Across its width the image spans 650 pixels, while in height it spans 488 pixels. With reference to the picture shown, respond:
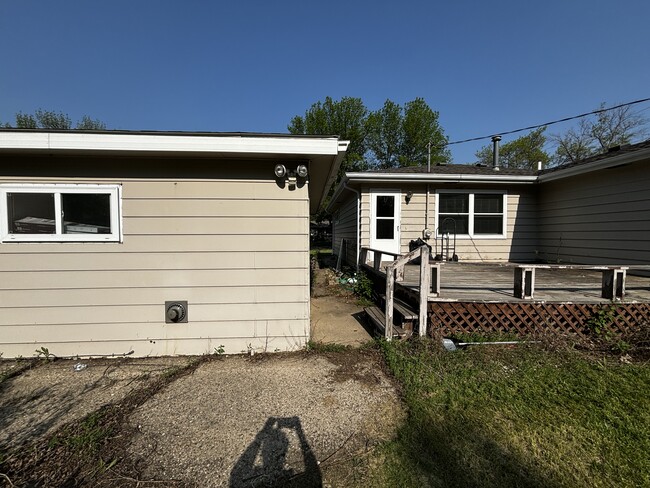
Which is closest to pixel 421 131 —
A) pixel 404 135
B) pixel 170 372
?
pixel 404 135

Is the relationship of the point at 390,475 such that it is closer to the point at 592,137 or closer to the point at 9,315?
the point at 9,315

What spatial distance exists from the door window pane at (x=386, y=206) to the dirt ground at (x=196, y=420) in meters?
5.29

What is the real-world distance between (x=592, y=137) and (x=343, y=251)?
26.9m

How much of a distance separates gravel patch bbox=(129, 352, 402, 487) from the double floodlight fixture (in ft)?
7.10

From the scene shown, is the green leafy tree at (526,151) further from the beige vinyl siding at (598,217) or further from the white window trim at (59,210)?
the white window trim at (59,210)

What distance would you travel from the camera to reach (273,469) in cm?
194

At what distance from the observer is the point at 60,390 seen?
2.93 meters

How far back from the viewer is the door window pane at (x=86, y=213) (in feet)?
11.5

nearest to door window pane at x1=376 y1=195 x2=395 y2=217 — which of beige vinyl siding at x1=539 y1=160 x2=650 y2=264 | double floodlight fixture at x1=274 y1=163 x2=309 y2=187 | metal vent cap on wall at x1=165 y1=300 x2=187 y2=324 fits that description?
beige vinyl siding at x1=539 y1=160 x2=650 y2=264

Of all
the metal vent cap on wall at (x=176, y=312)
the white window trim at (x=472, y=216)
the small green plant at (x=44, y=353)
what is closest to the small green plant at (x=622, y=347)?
the white window trim at (x=472, y=216)

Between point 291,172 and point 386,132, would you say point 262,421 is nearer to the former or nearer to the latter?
point 291,172

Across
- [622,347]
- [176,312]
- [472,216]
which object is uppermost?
[472,216]

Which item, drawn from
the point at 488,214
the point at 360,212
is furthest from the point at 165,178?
the point at 488,214

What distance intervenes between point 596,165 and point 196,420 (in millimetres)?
8476
